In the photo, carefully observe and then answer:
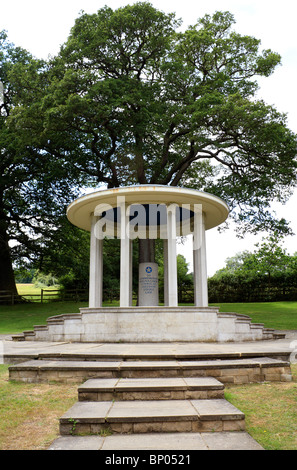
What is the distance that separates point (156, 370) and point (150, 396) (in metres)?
0.91

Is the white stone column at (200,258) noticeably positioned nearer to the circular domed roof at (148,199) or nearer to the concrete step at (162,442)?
the circular domed roof at (148,199)

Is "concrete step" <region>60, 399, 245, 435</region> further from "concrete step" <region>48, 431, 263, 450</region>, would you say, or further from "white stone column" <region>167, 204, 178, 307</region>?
"white stone column" <region>167, 204, 178, 307</region>

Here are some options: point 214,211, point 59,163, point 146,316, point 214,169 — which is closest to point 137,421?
point 146,316

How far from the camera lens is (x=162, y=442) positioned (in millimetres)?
3775

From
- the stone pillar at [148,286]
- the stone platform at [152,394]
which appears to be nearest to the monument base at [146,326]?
the stone platform at [152,394]

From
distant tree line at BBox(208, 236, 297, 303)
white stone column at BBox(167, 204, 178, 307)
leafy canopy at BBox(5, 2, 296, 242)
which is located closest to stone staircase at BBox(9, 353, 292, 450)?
white stone column at BBox(167, 204, 178, 307)

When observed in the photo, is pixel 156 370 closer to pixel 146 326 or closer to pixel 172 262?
pixel 146 326

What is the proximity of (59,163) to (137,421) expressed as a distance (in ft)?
64.9

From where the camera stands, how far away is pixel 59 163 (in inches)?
869

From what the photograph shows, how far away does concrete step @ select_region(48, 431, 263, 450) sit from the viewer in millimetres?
3621

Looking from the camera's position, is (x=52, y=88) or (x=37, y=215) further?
(x=37, y=215)

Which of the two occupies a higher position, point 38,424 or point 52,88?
point 52,88

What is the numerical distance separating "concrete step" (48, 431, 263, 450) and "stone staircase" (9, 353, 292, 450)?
0.01 m
